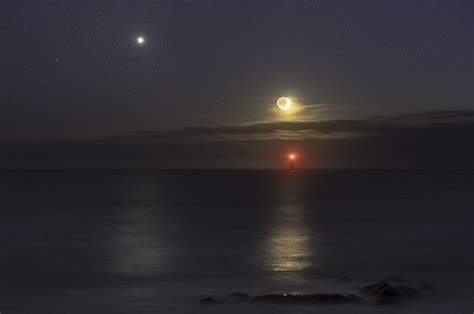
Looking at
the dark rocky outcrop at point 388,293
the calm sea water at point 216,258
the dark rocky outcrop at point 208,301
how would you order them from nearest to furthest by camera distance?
the dark rocky outcrop at point 388,293 < the dark rocky outcrop at point 208,301 < the calm sea water at point 216,258

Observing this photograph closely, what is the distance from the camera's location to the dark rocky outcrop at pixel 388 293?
66.2 ft

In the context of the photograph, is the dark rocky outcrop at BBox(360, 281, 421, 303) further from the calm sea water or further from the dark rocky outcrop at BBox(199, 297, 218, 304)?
the dark rocky outcrop at BBox(199, 297, 218, 304)

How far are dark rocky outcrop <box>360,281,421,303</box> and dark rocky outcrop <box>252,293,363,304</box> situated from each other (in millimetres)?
546

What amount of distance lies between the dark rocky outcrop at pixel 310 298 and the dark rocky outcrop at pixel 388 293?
0.55 m

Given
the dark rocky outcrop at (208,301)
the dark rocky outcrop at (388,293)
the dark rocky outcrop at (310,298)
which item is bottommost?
the dark rocky outcrop at (208,301)

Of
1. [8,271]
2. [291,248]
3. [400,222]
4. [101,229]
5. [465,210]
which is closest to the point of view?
[8,271]

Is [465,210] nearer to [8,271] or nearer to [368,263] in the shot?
[368,263]

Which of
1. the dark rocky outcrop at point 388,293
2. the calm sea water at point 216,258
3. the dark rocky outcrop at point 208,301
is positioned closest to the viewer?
the dark rocky outcrop at point 388,293

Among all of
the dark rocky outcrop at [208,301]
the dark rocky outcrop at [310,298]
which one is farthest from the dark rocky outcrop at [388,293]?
the dark rocky outcrop at [208,301]

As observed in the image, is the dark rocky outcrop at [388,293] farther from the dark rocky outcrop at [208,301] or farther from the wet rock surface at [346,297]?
the dark rocky outcrop at [208,301]

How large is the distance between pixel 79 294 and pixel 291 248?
1716cm

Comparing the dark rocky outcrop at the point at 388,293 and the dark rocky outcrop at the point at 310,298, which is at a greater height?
the dark rocky outcrop at the point at 388,293

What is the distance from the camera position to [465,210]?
235 feet

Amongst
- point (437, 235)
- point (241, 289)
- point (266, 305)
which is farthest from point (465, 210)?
point (266, 305)
